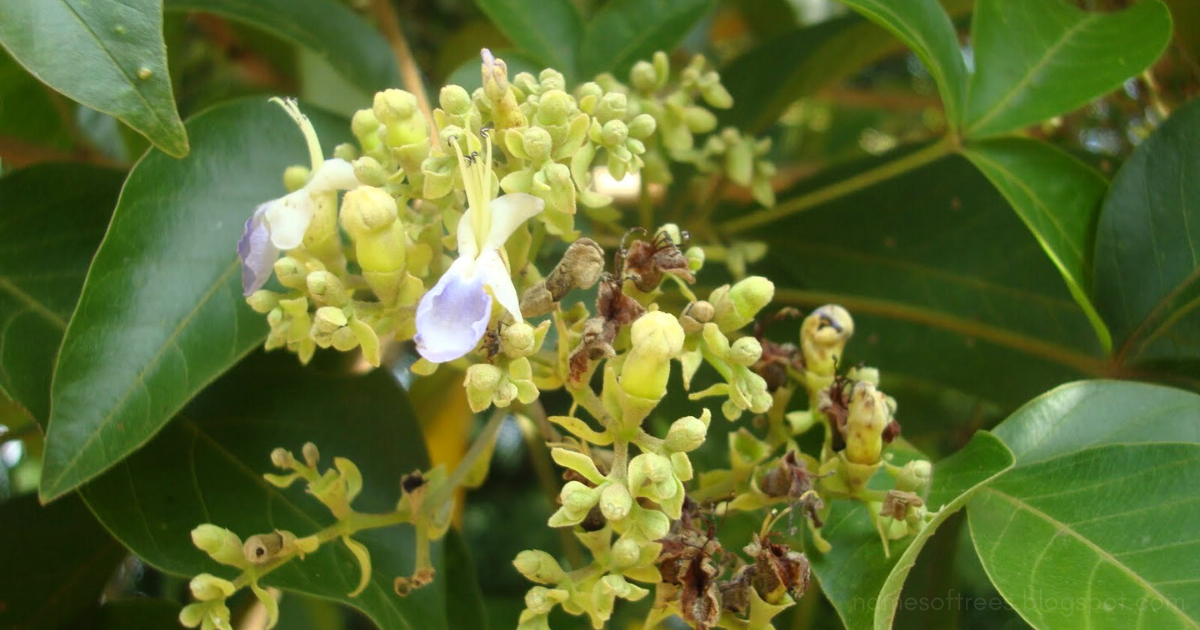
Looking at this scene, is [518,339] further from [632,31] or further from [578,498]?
[632,31]

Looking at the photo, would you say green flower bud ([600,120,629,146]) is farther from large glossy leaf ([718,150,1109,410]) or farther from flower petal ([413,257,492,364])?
large glossy leaf ([718,150,1109,410])

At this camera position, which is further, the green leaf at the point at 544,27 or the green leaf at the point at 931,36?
the green leaf at the point at 544,27

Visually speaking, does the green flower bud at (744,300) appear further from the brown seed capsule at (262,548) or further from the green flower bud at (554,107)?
the brown seed capsule at (262,548)

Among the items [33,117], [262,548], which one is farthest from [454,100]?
[33,117]

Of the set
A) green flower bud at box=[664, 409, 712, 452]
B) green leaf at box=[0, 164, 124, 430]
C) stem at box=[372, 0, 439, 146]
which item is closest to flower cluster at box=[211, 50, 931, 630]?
green flower bud at box=[664, 409, 712, 452]

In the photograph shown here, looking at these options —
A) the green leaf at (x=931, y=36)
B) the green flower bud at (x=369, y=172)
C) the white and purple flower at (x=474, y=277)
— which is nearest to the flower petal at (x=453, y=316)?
the white and purple flower at (x=474, y=277)

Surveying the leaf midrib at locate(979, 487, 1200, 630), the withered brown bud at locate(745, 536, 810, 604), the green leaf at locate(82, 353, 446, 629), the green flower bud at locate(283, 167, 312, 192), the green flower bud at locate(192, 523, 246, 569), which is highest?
the green flower bud at locate(283, 167, 312, 192)

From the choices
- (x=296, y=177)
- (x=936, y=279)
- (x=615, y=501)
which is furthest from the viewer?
(x=936, y=279)
